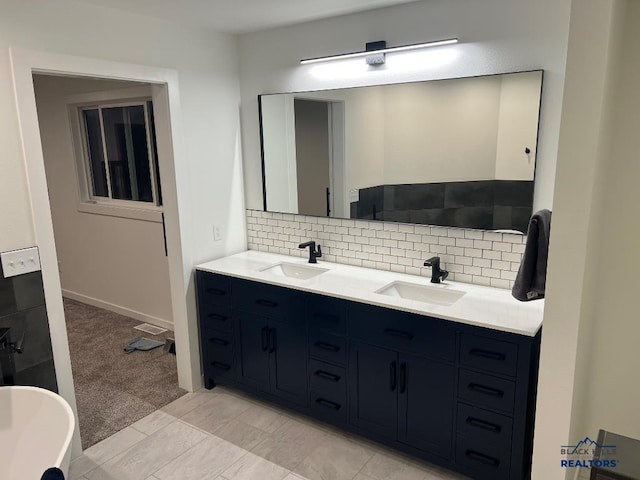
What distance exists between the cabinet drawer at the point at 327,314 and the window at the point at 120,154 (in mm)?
2205

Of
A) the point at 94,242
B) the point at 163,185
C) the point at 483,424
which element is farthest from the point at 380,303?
the point at 94,242

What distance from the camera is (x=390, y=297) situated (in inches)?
104

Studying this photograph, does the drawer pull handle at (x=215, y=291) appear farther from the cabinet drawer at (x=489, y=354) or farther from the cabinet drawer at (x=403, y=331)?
the cabinet drawer at (x=489, y=354)

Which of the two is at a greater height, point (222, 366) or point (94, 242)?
point (94, 242)

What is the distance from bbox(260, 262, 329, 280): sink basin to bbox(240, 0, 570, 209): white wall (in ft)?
3.08

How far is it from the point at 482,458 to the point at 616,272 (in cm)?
109

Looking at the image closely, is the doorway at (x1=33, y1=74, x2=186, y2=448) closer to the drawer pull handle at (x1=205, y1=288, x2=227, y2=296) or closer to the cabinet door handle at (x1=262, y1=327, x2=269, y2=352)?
the drawer pull handle at (x1=205, y1=288, x2=227, y2=296)

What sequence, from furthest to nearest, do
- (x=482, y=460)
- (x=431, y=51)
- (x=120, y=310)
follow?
(x=120, y=310), (x=431, y=51), (x=482, y=460)

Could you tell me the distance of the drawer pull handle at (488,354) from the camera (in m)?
2.24

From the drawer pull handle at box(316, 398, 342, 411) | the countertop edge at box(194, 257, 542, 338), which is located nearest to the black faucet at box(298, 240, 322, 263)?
the countertop edge at box(194, 257, 542, 338)

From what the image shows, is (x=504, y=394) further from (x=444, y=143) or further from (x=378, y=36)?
(x=378, y=36)

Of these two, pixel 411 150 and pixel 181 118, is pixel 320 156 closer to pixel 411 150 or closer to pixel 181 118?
pixel 411 150

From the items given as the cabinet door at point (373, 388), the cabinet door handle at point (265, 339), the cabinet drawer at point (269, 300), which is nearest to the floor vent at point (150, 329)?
the cabinet drawer at point (269, 300)

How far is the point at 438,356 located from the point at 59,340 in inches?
79.2
